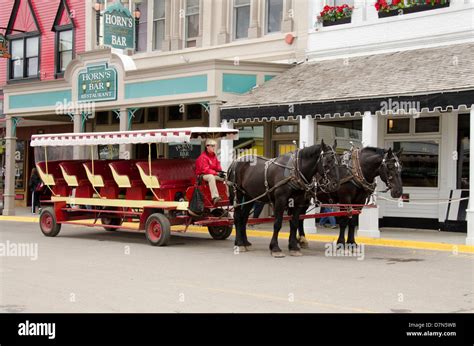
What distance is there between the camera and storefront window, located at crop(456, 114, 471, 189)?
17906 millimetres

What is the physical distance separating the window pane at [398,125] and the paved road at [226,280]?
17.1ft

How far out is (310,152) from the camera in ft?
42.9

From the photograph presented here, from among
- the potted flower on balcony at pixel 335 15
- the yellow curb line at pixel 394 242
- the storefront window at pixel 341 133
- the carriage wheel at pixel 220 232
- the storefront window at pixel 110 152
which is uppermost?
the potted flower on balcony at pixel 335 15

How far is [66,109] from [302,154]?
12402 mm

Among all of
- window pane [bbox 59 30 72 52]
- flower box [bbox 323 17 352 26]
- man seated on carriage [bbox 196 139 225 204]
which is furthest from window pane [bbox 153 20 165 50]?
man seated on carriage [bbox 196 139 225 204]

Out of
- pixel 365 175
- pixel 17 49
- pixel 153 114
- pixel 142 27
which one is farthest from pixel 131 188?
pixel 17 49

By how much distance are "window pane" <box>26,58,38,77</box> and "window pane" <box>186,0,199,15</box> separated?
836 cm

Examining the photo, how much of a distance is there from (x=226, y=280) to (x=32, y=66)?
70.0 feet

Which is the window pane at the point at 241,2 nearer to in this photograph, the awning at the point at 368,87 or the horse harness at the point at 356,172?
the awning at the point at 368,87

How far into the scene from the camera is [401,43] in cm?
1841

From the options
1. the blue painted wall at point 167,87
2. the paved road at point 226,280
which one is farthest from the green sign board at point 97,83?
the paved road at point 226,280

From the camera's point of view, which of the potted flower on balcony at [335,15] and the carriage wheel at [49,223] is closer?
the carriage wheel at [49,223]

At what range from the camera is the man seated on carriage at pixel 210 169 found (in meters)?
14.1

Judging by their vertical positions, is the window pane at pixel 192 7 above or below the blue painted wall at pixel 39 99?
above
